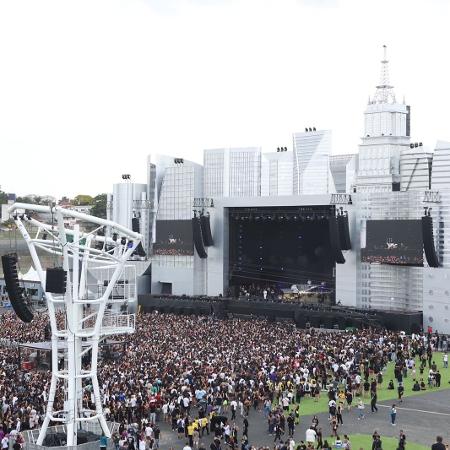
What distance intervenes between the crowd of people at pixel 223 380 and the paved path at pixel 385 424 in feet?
0.77

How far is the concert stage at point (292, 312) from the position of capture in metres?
43.8

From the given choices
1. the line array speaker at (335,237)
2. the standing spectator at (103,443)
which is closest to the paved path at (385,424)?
the standing spectator at (103,443)

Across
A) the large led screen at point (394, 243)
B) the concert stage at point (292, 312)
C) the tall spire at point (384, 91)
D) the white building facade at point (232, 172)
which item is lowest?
the concert stage at point (292, 312)

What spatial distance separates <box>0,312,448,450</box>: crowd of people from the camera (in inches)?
898

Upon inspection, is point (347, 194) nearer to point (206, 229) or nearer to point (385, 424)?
point (206, 229)

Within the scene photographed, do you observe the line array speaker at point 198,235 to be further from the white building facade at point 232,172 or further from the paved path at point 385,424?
the paved path at point 385,424

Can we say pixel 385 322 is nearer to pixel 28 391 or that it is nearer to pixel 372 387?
pixel 372 387

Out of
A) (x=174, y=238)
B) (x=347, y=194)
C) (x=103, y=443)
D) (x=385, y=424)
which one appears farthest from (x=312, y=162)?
(x=103, y=443)

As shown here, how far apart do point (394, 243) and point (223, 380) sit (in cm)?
2073

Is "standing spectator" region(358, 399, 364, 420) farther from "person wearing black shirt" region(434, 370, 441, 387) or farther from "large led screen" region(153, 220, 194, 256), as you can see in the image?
"large led screen" region(153, 220, 194, 256)

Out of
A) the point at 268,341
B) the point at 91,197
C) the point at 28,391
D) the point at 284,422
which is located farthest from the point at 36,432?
the point at 91,197

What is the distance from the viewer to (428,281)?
145ft

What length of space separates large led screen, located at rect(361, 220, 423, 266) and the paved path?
18.3 m

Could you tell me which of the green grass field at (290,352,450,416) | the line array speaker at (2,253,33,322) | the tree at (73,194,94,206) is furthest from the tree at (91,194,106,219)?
the line array speaker at (2,253,33,322)
